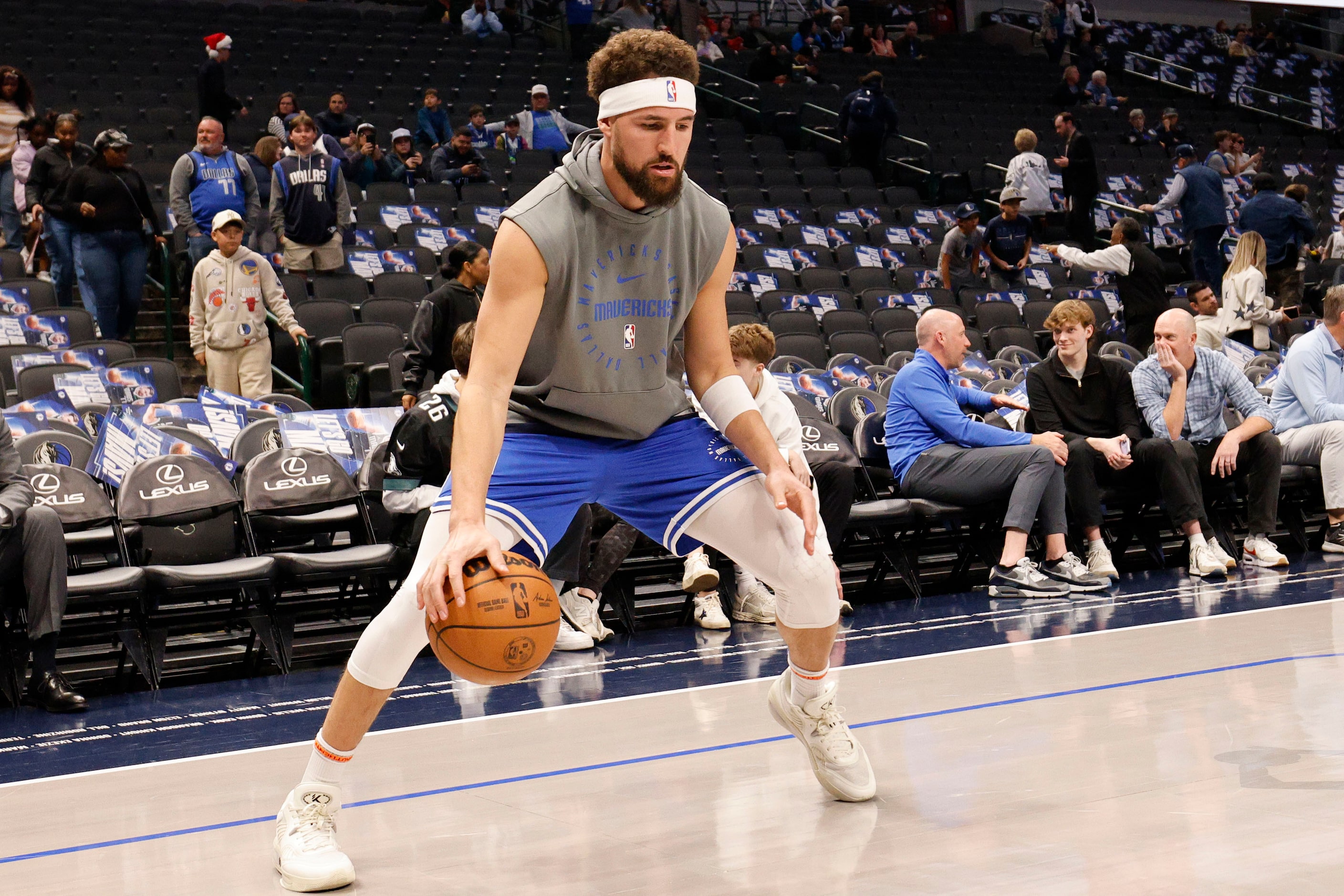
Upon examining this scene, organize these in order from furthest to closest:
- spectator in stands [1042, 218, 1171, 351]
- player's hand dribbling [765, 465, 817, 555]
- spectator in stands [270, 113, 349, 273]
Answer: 1. spectator in stands [1042, 218, 1171, 351]
2. spectator in stands [270, 113, 349, 273]
3. player's hand dribbling [765, 465, 817, 555]

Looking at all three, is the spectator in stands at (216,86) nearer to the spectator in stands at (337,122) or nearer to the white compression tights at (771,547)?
the spectator in stands at (337,122)

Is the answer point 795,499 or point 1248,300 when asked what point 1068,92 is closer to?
point 1248,300

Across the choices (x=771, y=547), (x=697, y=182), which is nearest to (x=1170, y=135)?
(x=697, y=182)

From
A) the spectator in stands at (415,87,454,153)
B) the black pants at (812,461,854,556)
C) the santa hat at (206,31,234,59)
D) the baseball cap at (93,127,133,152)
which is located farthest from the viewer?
the spectator in stands at (415,87,454,153)

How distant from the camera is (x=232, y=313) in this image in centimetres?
815

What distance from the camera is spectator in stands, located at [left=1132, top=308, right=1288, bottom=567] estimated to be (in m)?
6.85

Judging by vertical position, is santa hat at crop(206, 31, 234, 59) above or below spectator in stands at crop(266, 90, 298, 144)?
above

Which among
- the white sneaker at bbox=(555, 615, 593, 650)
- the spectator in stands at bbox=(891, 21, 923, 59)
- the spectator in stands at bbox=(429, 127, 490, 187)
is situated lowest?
the spectator in stands at bbox=(891, 21, 923, 59)

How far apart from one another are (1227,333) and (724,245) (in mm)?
9010

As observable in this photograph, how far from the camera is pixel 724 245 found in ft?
9.81

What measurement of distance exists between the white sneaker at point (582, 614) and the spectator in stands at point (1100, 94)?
16935 mm

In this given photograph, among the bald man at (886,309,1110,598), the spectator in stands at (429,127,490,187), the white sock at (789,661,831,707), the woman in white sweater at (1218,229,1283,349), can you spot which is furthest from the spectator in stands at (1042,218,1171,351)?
the white sock at (789,661,831,707)

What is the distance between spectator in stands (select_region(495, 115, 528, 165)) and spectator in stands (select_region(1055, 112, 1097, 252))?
5426 mm

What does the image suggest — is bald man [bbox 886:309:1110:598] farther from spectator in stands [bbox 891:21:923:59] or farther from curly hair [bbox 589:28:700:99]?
spectator in stands [bbox 891:21:923:59]
